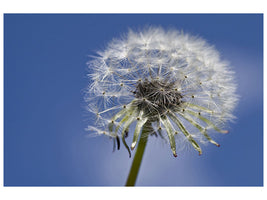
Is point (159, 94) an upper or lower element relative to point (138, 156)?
upper

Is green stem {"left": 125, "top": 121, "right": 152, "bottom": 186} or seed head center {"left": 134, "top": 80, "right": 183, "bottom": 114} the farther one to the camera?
seed head center {"left": 134, "top": 80, "right": 183, "bottom": 114}

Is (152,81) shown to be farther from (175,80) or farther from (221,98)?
(221,98)

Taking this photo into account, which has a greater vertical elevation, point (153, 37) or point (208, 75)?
point (153, 37)

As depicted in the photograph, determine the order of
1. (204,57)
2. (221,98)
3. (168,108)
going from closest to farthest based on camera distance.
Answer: (168,108), (221,98), (204,57)

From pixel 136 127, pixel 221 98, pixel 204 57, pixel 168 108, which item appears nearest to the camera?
pixel 136 127

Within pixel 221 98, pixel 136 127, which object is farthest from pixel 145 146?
pixel 221 98

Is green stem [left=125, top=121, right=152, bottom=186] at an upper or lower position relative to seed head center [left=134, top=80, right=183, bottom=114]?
lower

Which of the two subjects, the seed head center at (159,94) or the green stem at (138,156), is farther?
the seed head center at (159,94)

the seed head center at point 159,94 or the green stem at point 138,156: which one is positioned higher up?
the seed head center at point 159,94
